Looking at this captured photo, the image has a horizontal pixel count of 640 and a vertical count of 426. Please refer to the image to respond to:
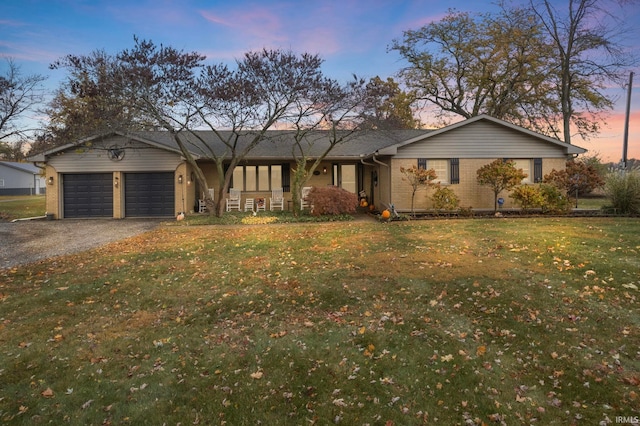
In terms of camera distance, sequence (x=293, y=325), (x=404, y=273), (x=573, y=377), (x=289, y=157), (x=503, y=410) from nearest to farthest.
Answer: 1. (x=503, y=410)
2. (x=573, y=377)
3. (x=293, y=325)
4. (x=404, y=273)
5. (x=289, y=157)

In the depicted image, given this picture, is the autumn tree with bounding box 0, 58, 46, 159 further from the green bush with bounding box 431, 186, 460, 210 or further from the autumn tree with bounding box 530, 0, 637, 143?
the autumn tree with bounding box 530, 0, 637, 143

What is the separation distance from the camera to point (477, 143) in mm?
14586

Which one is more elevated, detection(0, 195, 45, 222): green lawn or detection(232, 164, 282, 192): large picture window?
detection(232, 164, 282, 192): large picture window

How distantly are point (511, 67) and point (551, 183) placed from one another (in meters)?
14.9

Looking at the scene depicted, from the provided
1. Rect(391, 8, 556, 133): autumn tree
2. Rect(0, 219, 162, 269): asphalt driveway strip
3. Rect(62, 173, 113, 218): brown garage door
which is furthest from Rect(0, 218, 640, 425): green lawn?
Rect(391, 8, 556, 133): autumn tree

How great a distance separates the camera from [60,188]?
1567 cm

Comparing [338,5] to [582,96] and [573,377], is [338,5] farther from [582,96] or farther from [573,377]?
[582,96]

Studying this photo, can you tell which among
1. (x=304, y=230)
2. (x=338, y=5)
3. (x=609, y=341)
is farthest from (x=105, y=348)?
(x=338, y=5)

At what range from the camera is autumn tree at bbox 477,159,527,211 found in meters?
13.4

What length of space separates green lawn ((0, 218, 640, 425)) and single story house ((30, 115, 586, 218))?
7.22 metres

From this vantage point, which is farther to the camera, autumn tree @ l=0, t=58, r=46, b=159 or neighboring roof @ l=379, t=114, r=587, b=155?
autumn tree @ l=0, t=58, r=46, b=159

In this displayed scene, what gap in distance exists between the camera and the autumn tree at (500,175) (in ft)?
43.9

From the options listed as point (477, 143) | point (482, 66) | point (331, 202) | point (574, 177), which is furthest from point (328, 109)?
point (482, 66)

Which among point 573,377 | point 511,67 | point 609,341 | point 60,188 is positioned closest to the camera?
point 573,377
